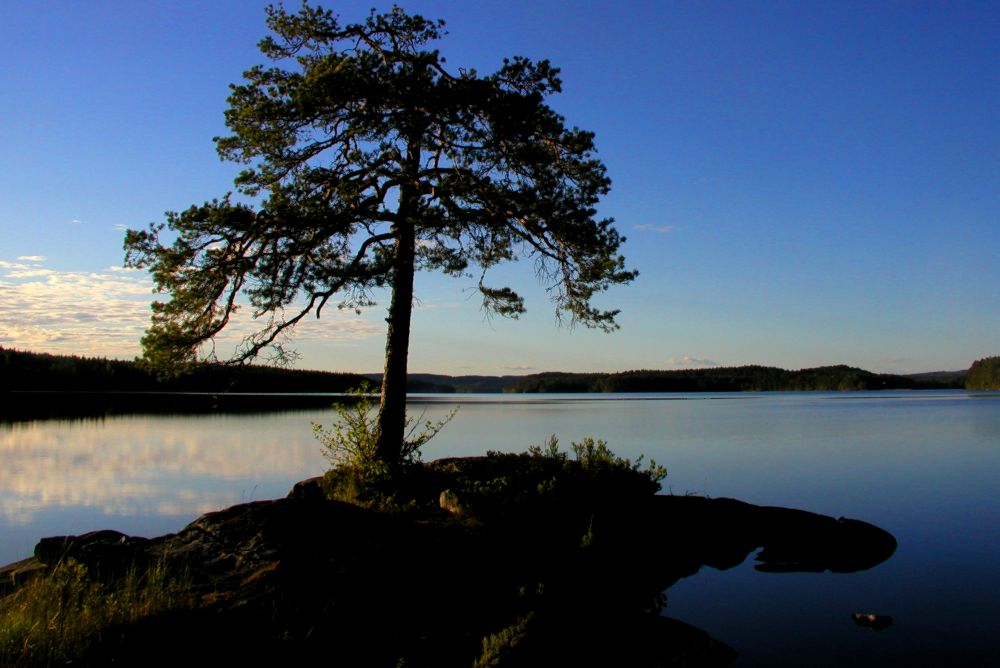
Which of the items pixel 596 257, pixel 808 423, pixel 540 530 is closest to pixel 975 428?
pixel 808 423

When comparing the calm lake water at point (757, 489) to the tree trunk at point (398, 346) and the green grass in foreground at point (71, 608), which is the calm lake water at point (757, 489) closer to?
the tree trunk at point (398, 346)

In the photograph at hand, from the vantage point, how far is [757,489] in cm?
2098

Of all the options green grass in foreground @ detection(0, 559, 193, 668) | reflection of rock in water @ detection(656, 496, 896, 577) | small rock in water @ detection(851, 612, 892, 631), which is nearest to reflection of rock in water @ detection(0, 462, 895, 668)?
green grass in foreground @ detection(0, 559, 193, 668)

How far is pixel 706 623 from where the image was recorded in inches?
396

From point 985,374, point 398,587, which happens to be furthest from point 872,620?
point 985,374

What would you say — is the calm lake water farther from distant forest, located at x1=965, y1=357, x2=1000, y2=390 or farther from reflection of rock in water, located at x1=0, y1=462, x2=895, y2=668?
distant forest, located at x1=965, y1=357, x2=1000, y2=390

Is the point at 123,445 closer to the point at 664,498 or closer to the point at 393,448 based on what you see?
the point at 393,448

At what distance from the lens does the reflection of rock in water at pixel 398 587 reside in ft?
23.2

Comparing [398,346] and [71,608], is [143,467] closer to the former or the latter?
[398,346]

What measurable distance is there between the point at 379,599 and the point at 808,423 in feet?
146

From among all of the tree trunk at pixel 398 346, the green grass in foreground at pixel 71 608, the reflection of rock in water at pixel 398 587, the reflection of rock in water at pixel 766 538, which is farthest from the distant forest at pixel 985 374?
the green grass in foreground at pixel 71 608

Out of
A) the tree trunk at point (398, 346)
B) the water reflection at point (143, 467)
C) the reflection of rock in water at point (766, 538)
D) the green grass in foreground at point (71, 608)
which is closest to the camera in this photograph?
the green grass in foreground at point (71, 608)

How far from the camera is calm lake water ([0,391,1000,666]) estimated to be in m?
9.79

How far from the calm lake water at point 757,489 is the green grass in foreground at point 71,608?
712 centimetres
